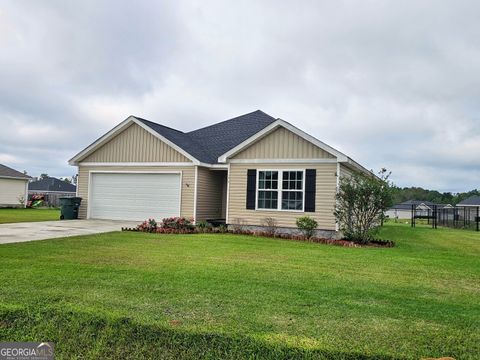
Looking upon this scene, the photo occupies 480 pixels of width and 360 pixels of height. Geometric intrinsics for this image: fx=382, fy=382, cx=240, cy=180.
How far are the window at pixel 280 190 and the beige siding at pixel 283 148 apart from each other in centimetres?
58

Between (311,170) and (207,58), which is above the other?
(207,58)

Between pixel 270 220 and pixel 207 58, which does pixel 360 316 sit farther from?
pixel 207 58

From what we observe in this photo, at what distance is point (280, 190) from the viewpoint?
44.5 ft

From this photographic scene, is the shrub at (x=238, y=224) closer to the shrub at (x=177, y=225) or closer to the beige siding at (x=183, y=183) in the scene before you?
the shrub at (x=177, y=225)

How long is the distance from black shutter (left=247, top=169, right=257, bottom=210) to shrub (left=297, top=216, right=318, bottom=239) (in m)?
1.96

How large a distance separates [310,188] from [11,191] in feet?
93.2

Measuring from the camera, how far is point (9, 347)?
3.81 m

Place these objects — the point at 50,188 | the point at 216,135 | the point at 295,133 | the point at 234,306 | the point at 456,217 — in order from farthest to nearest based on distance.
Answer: the point at 50,188, the point at 456,217, the point at 216,135, the point at 295,133, the point at 234,306

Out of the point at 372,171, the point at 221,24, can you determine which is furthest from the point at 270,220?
the point at 221,24

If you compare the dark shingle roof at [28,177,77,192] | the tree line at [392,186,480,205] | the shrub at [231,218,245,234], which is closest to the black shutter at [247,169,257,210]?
the shrub at [231,218,245,234]

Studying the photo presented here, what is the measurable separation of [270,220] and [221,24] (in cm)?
704

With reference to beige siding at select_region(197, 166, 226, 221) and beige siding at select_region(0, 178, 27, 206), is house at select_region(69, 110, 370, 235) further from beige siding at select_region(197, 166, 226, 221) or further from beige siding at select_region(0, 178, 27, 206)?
beige siding at select_region(0, 178, 27, 206)

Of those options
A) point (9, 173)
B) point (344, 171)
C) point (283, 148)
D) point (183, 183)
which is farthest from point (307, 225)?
point (9, 173)

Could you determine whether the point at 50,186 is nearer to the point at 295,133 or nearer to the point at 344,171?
the point at 295,133
